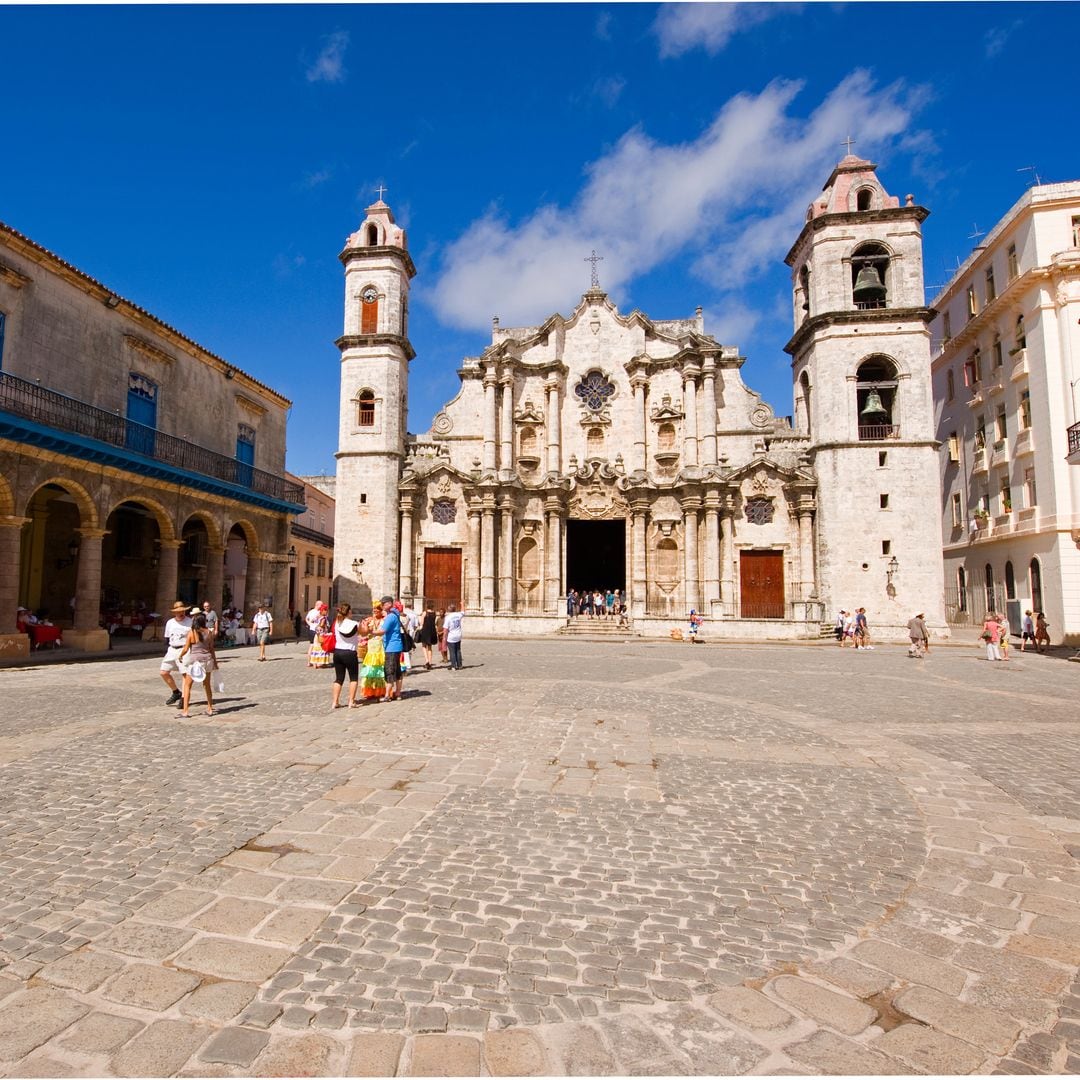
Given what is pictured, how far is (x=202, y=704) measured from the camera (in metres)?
9.93

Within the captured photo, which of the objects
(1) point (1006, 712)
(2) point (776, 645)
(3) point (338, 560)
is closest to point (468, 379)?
(3) point (338, 560)

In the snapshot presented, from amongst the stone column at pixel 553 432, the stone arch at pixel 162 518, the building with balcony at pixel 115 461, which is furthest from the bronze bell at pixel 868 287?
the stone arch at pixel 162 518

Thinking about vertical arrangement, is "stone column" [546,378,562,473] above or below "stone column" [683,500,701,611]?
above

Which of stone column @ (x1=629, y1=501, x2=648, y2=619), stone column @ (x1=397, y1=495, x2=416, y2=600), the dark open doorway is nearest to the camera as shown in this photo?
stone column @ (x1=629, y1=501, x2=648, y2=619)

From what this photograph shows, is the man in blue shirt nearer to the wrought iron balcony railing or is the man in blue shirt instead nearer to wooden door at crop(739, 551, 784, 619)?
the wrought iron balcony railing

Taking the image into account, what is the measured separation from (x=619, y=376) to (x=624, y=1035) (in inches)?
1283

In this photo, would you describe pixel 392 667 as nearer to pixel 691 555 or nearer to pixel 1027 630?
pixel 691 555

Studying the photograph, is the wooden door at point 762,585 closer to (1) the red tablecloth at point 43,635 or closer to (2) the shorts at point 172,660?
(2) the shorts at point 172,660

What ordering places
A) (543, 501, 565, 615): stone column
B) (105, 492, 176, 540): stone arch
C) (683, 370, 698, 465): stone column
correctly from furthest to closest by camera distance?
(683, 370, 698, 465): stone column < (543, 501, 565, 615): stone column < (105, 492, 176, 540): stone arch

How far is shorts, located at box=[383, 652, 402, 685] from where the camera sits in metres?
10.4

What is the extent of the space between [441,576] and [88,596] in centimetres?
1569

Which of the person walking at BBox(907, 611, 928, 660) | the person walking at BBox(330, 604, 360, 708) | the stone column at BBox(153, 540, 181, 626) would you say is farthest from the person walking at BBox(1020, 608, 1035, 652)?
the stone column at BBox(153, 540, 181, 626)

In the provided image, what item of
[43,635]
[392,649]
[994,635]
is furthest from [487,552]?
[994,635]

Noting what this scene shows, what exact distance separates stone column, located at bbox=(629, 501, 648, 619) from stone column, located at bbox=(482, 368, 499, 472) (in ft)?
24.9
